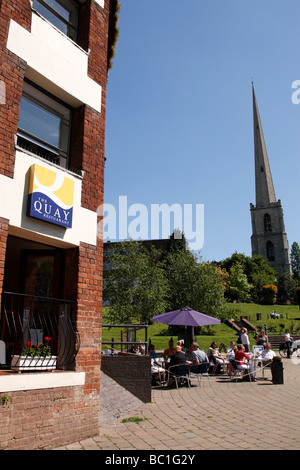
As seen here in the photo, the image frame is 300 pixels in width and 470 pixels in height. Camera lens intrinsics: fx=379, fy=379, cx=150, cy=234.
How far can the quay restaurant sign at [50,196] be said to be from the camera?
627 cm

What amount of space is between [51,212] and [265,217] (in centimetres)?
11478

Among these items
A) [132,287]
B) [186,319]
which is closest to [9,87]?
[186,319]

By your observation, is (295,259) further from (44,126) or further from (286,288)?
(44,126)

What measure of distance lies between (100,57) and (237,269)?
73.6 m

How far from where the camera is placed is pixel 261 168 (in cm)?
11700

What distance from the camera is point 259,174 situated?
117938mm

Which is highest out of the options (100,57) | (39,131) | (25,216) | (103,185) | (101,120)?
(100,57)

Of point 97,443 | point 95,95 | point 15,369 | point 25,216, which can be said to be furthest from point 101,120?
point 97,443

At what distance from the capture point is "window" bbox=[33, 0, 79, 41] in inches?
296

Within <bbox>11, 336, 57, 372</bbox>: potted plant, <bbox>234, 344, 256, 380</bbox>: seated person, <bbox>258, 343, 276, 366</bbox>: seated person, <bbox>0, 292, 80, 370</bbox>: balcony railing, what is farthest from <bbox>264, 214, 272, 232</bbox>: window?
<bbox>11, 336, 57, 372</bbox>: potted plant

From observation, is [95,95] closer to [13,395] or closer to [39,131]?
[39,131]

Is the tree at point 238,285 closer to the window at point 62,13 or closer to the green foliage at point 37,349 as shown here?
the window at point 62,13

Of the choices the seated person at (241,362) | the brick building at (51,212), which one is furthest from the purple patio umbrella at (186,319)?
the brick building at (51,212)

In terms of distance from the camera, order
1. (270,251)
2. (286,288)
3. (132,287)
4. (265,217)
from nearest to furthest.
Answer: (132,287)
(286,288)
(270,251)
(265,217)
